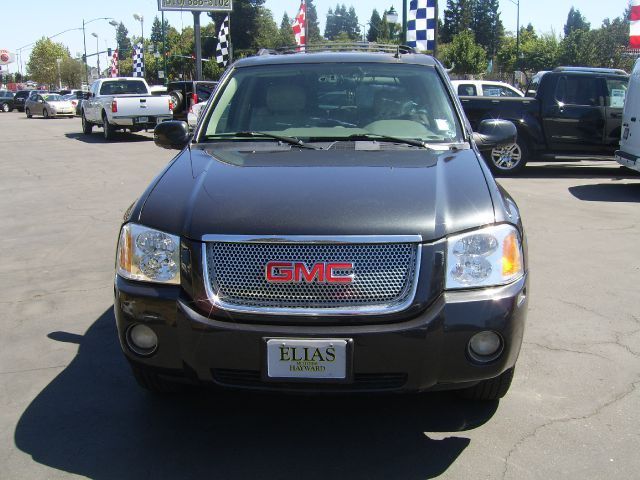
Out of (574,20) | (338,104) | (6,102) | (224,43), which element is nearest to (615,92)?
(338,104)

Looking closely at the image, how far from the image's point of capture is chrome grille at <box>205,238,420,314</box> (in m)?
2.78

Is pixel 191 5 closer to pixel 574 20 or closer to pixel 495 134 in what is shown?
pixel 495 134

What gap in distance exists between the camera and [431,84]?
4406 mm

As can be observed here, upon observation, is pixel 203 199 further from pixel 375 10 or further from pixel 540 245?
pixel 375 10

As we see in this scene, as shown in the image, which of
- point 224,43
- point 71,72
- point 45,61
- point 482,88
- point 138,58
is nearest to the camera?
point 482,88

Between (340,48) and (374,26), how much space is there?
122 meters

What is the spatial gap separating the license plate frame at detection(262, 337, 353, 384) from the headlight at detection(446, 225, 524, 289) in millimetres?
507

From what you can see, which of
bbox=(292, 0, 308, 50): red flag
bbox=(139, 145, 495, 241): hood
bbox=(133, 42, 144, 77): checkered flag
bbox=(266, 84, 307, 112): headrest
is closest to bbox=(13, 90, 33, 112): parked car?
bbox=(133, 42, 144, 77): checkered flag

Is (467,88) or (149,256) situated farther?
(467,88)

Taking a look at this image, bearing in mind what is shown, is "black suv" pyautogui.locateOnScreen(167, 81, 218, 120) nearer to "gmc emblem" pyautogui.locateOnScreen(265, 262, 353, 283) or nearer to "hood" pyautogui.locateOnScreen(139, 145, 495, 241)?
"hood" pyautogui.locateOnScreen(139, 145, 495, 241)

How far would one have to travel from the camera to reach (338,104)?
4285mm

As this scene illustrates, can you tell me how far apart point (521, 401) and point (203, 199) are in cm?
189

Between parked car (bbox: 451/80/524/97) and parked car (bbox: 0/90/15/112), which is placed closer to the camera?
parked car (bbox: 451/80/524/97)

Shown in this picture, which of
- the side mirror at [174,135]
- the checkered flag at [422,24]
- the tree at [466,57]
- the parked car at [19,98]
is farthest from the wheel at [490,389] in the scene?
the tree at [466,57]
